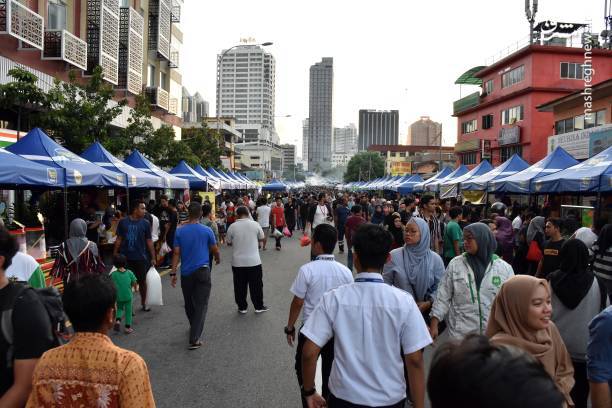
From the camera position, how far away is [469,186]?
58.6 ft

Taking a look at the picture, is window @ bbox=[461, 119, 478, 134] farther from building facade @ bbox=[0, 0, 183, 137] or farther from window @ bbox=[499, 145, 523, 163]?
building facade @ bbox=[0, 0, 183, 137]

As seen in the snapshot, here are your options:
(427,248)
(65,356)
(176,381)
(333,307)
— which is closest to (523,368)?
(333,307)

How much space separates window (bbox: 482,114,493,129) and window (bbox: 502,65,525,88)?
3.33 metres

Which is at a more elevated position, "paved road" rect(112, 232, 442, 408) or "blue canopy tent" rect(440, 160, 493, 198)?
"blue canopy tent" rect(440, 160, 493, 198)

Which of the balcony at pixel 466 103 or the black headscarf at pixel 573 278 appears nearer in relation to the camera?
the black headscarf at pixel 573 278

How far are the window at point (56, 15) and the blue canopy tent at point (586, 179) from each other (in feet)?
56.5

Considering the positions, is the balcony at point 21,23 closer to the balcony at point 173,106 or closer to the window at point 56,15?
the window at point 56,15

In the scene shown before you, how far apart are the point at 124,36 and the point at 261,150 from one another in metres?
108


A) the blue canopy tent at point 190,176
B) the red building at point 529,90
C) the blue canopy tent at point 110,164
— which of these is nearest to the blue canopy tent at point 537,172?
the blue canopy tent at point 110,164

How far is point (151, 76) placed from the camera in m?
30.9

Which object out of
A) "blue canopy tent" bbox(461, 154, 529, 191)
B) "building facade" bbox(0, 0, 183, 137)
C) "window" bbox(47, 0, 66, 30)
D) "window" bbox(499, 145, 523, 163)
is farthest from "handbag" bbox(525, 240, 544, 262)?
"window" bbox(499, 145, 523, 163)

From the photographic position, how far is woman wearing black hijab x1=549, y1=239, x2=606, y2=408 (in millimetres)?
3766

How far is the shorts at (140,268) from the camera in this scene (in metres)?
8.43

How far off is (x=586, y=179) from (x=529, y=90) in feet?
113
